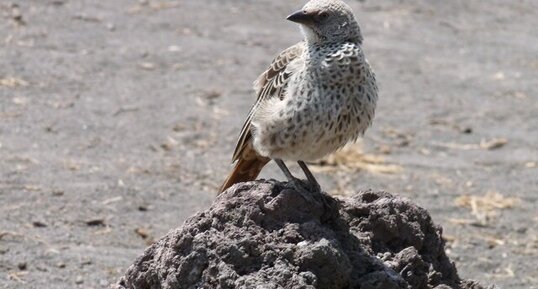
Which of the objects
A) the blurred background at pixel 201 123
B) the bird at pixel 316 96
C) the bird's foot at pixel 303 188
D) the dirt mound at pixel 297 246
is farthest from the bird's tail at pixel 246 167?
the blurred background at pixel 201 123

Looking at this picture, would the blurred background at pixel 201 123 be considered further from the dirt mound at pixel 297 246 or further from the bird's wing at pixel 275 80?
the dirt mound at pixel 297 246

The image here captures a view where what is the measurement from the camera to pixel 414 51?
41.9 ft

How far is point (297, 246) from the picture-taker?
4.80 meters

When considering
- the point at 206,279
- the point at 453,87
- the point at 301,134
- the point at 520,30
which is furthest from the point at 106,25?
the point at 206,279

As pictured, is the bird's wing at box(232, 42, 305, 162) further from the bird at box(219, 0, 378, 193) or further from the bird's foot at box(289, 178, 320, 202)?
the bird's foot at box(289, 178, 320, 202)

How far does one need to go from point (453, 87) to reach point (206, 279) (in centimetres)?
745

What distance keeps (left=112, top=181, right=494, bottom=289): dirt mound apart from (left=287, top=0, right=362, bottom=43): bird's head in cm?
89

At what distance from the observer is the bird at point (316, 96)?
18.4ft

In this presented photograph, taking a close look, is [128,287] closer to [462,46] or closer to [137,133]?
[137,133]

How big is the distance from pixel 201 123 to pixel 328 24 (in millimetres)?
4430

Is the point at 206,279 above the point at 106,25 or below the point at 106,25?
above

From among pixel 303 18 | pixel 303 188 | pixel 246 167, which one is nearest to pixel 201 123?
pixel 246 167

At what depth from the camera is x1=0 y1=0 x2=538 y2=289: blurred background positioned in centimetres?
788

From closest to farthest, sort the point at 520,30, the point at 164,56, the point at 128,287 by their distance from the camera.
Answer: the point at 128,287 → the point at 164,56 → the point at 520,30
